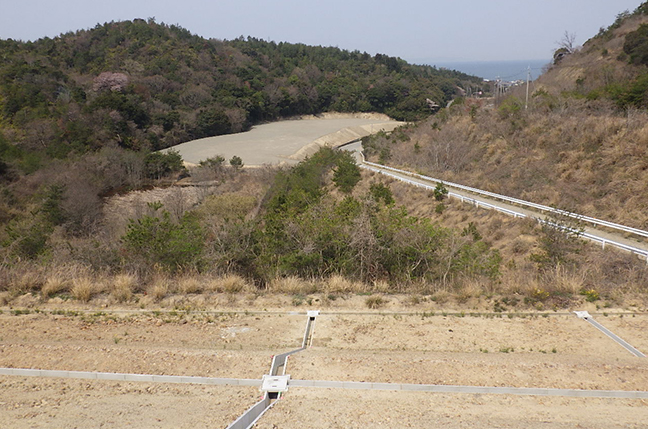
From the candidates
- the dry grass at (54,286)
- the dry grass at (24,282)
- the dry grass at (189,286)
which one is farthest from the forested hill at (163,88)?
the dry grass at (189,286)

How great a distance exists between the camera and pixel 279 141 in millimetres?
55000

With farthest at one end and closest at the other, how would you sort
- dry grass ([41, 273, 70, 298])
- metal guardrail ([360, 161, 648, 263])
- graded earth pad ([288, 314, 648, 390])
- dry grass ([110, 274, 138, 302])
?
1. metal guardrail ([360, 161, 648, 263])
2. dry grass ([41, 273, 70, 298])
3. dry grass ([110, 274, 138, 302])
4. graded earth pad ([288, 314, 648, 390])

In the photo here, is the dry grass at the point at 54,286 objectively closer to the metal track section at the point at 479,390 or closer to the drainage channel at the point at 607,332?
the metal track section at the point at 479,390

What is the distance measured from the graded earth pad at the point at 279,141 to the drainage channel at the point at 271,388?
130ft

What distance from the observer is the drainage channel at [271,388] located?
162 inches

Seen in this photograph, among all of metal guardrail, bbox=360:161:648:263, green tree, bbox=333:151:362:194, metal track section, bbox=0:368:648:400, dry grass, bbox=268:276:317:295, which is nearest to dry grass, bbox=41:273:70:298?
metal track section, bbox=0:368:648:400

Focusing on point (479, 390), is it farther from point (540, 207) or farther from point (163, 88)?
point (163, 88)

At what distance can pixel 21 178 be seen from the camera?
31047mm

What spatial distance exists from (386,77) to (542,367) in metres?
94.6

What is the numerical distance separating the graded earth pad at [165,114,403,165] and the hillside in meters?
11.4

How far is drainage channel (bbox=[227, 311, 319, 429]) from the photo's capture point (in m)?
4.11

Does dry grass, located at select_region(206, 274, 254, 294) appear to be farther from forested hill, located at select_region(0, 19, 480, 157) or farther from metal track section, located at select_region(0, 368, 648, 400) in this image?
forested hill, located at select_region(0, 19, 480, 157)

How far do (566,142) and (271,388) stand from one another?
79.3ft

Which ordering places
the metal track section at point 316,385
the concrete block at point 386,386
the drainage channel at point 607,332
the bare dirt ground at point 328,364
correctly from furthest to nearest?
the drainage channel at point 607,332, the concrete block at point 386,386, the metal track section at point 316,385, the bare dirt ground at point 328,364
